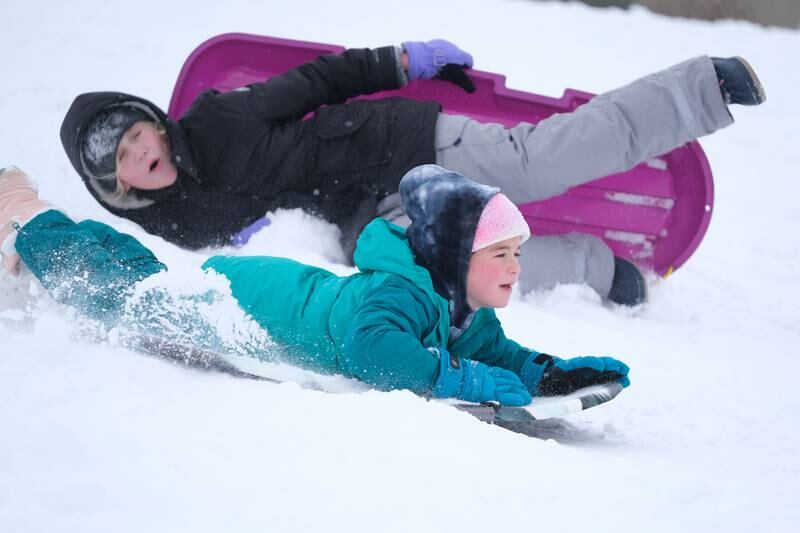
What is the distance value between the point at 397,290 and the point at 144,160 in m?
1.22

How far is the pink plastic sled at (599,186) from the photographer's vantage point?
315cm

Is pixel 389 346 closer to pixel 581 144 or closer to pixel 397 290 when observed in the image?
pixel 397 290

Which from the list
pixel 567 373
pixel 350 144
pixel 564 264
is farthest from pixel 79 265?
pixel 564 264

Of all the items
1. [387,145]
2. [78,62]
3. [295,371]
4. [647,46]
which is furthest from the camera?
[647,46]

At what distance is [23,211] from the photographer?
1.99 meters

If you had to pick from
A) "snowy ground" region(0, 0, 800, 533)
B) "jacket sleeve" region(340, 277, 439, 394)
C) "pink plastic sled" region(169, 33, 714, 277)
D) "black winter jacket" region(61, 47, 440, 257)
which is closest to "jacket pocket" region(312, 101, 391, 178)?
"black winter jacket" region(61, 47, 440, 257)

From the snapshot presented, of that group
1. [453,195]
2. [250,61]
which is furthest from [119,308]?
[250,61]

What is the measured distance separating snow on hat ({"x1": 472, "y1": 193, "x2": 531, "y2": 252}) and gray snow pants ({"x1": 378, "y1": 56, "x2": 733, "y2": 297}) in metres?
0.99

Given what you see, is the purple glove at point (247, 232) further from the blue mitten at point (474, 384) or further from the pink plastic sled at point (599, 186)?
the blue mitten at point (474, 384)

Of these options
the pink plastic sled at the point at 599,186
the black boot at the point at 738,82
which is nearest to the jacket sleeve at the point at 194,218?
the pink plastic sled at the point at 599,186

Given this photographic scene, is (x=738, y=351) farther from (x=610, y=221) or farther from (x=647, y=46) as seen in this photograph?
(x=647, y=46)

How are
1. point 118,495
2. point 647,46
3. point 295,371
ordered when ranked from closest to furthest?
point 118,495 < point 295,371 < point 647,46

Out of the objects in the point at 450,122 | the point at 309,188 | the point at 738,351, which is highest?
the point at 450,122

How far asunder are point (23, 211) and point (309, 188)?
1.08m
